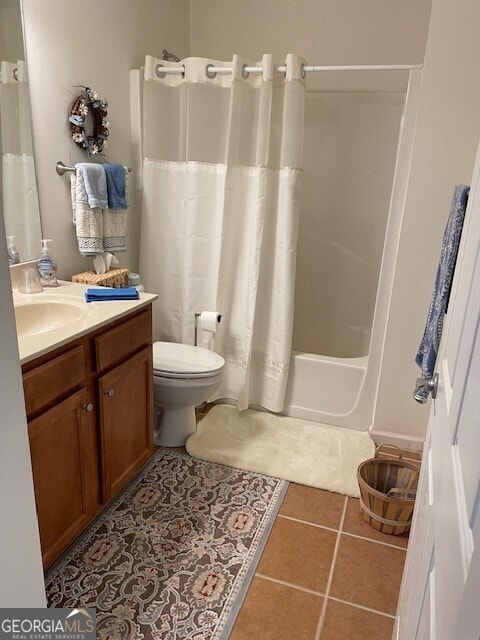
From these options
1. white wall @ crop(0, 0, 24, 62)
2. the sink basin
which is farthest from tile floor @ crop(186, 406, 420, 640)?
white wall @ crop(0, 0, 24, 62)

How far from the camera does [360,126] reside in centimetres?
303

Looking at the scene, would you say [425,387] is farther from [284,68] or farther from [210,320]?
[284,68]

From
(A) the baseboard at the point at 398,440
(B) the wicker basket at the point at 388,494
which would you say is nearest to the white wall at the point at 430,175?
(A) the baseboard at the point at 398,440

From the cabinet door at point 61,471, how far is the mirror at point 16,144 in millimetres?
710

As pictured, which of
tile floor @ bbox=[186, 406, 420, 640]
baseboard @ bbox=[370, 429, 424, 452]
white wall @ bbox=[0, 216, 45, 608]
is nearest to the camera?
white wall @ bbox=[0, 216, 45, 608]

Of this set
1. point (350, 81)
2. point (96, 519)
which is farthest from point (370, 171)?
point (96, 519)

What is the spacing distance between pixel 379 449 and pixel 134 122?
7.10ft

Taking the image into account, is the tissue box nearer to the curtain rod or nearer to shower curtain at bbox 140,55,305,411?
shower curtain at bbox 140,55,305,411

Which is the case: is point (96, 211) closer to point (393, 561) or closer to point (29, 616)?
point (29, 616)

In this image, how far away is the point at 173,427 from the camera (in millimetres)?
2521

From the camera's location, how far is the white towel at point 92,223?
218cm

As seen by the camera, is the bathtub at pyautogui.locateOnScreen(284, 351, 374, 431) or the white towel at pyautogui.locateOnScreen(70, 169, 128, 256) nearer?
the white towel at pyautogui.locateOnScreen(70, 169, 128, 256)

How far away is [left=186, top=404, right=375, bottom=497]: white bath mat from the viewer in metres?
2.33

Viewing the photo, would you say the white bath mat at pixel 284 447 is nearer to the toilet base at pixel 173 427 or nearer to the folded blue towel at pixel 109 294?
the toilet base at pixel 173 427
